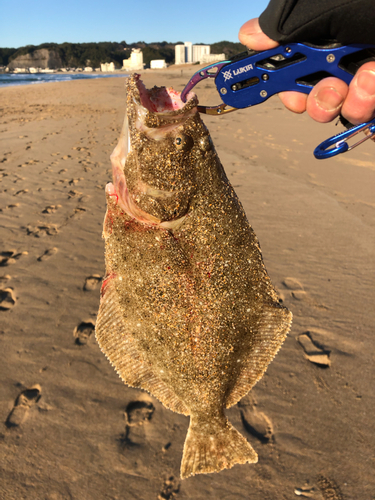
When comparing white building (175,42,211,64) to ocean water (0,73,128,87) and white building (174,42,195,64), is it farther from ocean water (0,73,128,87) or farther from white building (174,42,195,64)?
ocean water (0,73,128,87)

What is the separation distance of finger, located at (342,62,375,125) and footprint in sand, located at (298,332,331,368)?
2.77 m

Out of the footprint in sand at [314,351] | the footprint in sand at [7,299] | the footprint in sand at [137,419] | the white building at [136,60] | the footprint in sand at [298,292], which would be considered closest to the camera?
the footprint in sand at [137,419]

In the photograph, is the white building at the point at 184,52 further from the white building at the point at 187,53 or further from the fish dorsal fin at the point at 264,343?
the fish dorsal fin at the point at 264,343

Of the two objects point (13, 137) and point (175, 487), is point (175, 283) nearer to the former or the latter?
point (175, 487)

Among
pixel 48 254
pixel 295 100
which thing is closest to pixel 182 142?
pixel 295 100

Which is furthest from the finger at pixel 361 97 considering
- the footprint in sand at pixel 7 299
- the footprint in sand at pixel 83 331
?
the footprint in sand at pixel 7 299

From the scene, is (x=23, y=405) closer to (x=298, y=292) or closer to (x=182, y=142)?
(x=182, y=142)

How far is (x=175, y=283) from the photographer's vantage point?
5.34ft

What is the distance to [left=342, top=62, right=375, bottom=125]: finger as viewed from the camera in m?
1.42

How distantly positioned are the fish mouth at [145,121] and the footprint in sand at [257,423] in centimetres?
248

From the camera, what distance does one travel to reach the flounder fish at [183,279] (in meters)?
1.51

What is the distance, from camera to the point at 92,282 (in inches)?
179

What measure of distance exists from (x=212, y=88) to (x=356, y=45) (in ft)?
77.3

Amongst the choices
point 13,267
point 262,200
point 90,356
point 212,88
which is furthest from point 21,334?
point 212,88
